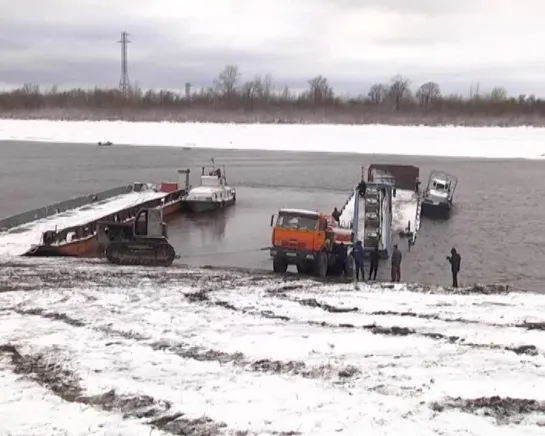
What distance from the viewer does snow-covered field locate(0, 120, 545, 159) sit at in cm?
7456

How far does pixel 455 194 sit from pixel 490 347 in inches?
1316

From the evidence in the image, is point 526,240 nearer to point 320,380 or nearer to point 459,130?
point 320,380

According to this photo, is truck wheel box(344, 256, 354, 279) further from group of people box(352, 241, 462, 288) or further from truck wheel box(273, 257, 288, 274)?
truck wheel box(273, 257, 288, 274)

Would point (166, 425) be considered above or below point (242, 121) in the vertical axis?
below

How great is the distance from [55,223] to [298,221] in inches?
419

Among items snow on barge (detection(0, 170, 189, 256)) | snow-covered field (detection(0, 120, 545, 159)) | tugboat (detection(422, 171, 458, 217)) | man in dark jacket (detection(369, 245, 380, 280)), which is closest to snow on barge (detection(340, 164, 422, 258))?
tugboat (detection(422, 171, 458, 217))

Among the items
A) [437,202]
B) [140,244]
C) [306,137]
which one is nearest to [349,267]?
[140,244]

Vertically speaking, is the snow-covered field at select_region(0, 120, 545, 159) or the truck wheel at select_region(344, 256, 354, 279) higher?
the snow-covered field at select_region(0, 120, 545, 159)

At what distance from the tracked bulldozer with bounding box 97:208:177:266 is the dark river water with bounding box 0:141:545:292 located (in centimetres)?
225

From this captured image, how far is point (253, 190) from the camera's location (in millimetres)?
43594

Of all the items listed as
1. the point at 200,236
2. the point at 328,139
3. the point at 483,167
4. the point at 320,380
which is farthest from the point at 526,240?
the point at 328,139

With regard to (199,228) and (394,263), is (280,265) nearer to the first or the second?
(394,263)

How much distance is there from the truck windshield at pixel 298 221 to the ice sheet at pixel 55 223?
7762mm

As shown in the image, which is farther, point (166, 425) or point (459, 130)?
point (459, 130)
